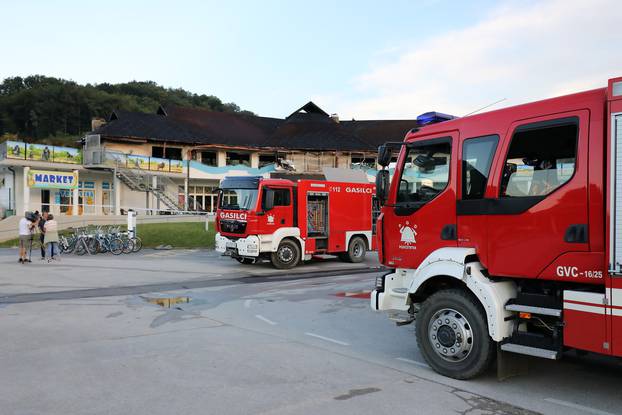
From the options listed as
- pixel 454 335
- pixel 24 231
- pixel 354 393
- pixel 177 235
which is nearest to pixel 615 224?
pixel 454 335

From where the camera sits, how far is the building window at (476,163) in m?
5.46

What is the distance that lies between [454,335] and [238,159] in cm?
4459

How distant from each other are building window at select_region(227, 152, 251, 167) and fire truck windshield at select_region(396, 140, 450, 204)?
138ft

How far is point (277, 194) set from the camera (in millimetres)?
16766

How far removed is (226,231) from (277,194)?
2168 millimetres

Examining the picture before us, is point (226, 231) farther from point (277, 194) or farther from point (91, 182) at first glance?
point (91, 182)

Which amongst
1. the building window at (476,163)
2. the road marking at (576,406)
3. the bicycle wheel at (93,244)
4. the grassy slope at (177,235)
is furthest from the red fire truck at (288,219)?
the road marking at (576,406)

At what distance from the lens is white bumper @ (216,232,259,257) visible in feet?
53.0

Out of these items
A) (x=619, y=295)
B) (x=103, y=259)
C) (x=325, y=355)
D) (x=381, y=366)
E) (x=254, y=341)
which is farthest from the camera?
(x=103, y=259)

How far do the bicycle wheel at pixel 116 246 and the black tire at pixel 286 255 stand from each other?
345 inches

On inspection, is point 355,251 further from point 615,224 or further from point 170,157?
point 170,157

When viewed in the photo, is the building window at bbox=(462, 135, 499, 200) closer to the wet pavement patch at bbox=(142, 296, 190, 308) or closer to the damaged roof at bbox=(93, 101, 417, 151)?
the wet pavement patch at bbox=(142, 296, 190, 308)

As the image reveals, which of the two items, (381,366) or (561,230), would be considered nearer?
(561,230)

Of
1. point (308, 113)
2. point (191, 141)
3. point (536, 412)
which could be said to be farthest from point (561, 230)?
point (308, 113)
